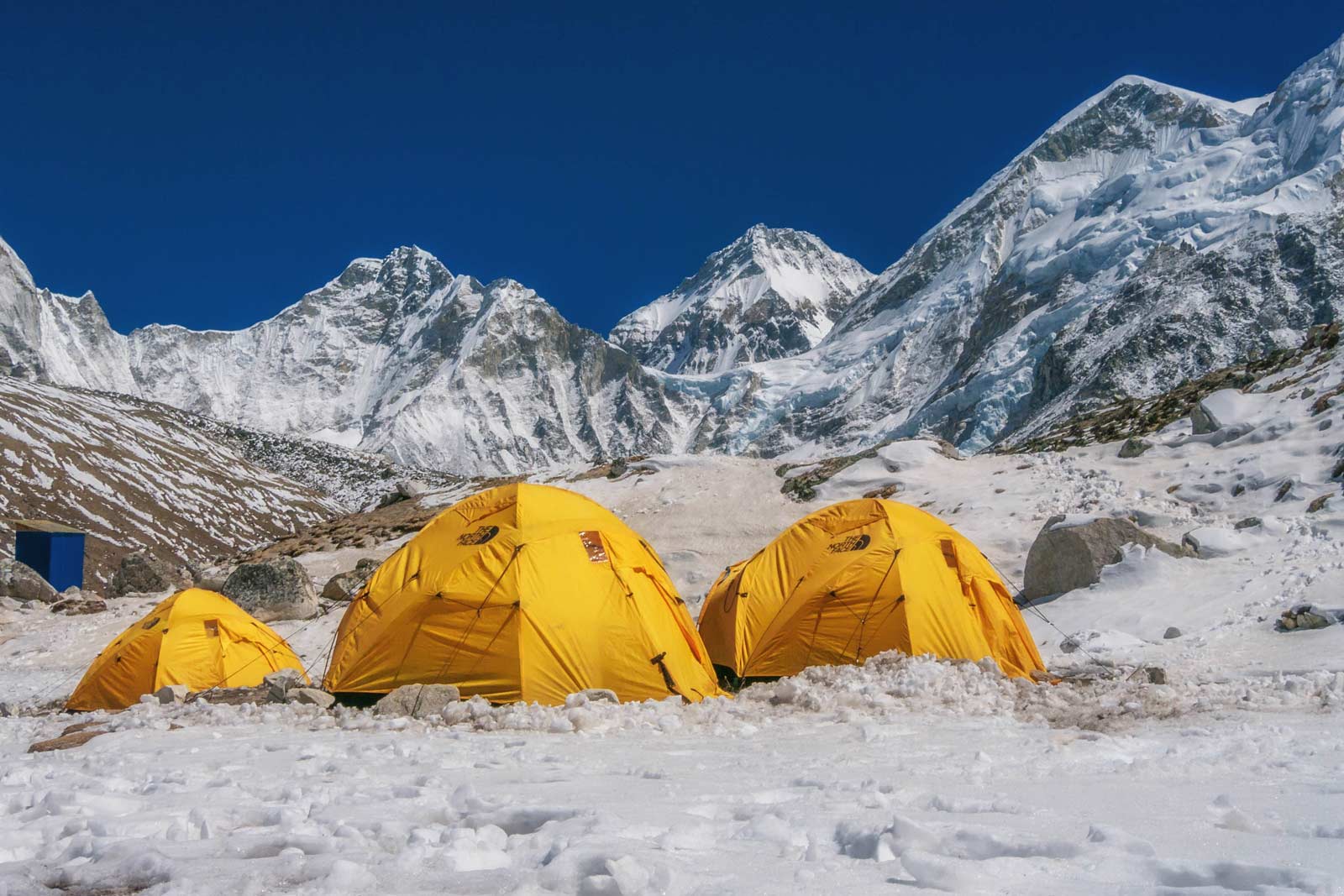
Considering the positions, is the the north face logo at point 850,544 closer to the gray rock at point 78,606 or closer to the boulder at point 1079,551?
the boulder at point 1079,551

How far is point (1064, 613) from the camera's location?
14852 millimetres

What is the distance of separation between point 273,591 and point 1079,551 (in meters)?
16.4

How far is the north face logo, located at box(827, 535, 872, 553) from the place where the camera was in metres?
12.9

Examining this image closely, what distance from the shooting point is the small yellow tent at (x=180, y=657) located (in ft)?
44.6

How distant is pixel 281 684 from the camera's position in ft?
35.6

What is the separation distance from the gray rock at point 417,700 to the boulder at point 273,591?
39.0 ft

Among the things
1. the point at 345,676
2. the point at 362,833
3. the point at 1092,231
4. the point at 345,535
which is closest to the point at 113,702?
the point at 345,676

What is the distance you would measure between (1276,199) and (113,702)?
400 feet

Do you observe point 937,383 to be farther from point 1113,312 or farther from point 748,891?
point 748,891

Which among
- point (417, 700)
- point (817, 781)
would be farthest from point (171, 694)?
point (817, 781)

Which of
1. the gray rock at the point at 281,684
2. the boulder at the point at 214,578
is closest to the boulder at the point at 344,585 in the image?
the boulder at the point at 214,578

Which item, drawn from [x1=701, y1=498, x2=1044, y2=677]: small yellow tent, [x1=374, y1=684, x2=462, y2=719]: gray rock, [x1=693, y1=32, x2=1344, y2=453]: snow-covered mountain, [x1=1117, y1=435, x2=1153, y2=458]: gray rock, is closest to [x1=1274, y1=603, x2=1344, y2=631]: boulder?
[x1=701, y1=498, x2=1044, y2=677]: small yellow tent

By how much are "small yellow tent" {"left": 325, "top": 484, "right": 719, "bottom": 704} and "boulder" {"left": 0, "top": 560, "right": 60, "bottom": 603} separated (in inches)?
752

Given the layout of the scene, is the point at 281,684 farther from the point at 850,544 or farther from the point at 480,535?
the point at 850,544
